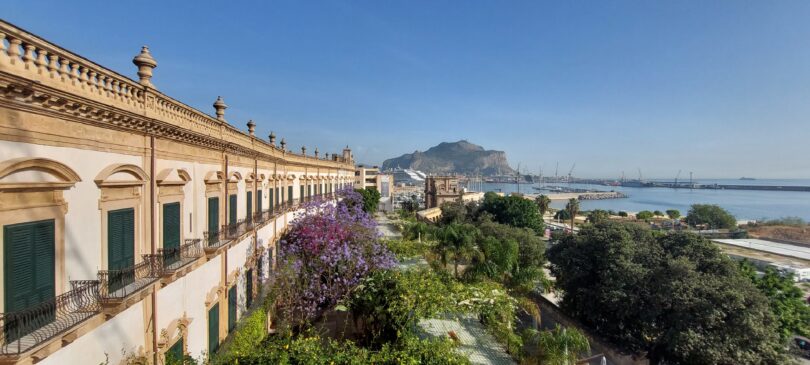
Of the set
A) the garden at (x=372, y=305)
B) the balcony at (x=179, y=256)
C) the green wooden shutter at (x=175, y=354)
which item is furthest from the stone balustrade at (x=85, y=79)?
the garden at (x=372, y=305)

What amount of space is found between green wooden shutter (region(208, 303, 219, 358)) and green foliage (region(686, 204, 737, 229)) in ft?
269

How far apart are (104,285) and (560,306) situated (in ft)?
62.8

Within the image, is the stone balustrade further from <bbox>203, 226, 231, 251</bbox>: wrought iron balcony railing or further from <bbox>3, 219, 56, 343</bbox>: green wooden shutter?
<bbox>203, 226, 231, 251</bbox>: wrought iron balcony railing

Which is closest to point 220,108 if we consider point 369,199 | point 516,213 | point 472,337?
point 472,337

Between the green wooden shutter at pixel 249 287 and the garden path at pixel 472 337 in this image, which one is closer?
the garden path at pixel 472 337

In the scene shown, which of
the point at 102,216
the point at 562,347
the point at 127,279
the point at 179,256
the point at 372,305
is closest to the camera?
the point at 102,216

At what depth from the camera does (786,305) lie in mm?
15953

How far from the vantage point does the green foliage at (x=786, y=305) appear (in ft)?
50.7

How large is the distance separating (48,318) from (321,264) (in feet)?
31.9

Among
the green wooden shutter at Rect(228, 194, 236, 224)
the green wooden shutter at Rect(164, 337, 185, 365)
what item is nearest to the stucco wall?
the green wooden shutter at Rect(164, 337, 185, 365)

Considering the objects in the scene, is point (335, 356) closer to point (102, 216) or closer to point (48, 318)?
point (48, 318)

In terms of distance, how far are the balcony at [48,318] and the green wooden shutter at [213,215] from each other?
14.1 feet

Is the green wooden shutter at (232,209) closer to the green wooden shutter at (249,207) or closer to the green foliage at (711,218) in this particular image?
the green wooden shutter at (249,207)

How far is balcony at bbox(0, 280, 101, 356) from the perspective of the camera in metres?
4.10
